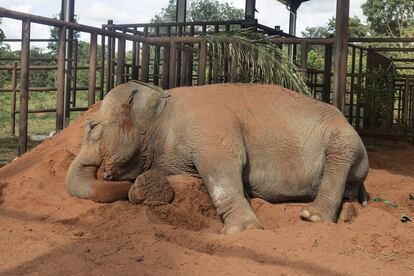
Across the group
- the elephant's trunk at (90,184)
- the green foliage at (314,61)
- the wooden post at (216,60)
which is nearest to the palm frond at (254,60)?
the wooden post at (216,60)

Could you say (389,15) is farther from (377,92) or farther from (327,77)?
(327,77)

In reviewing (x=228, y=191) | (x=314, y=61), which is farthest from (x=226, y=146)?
(x=314, y=61)

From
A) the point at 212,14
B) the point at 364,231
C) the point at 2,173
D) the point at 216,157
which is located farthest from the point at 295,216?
the point at 212,14

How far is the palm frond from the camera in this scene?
7.00 metres

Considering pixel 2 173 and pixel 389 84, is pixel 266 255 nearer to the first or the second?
pixel 2 173

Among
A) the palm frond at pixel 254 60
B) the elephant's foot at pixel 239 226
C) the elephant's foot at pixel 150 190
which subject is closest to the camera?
the elephant's foot at pixel 239 226

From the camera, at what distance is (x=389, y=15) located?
36219 millimetres

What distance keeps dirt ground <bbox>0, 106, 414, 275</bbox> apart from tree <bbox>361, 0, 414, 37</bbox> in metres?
31.4

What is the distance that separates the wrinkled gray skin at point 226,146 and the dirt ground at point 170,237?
18 cm

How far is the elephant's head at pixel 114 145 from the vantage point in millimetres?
4801

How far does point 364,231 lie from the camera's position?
4629mm

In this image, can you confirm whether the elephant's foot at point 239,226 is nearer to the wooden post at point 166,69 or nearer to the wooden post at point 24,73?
the wooden post at point 24,73

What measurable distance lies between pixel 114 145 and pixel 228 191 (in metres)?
1.10

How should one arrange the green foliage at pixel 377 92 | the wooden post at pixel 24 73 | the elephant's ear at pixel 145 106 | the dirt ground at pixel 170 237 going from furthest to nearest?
the green foliage at pixel 377 92, the wooden post at pixel 24 73, the elephant's ear at pixel 145 106, the dirt ground at pixel 170 237
